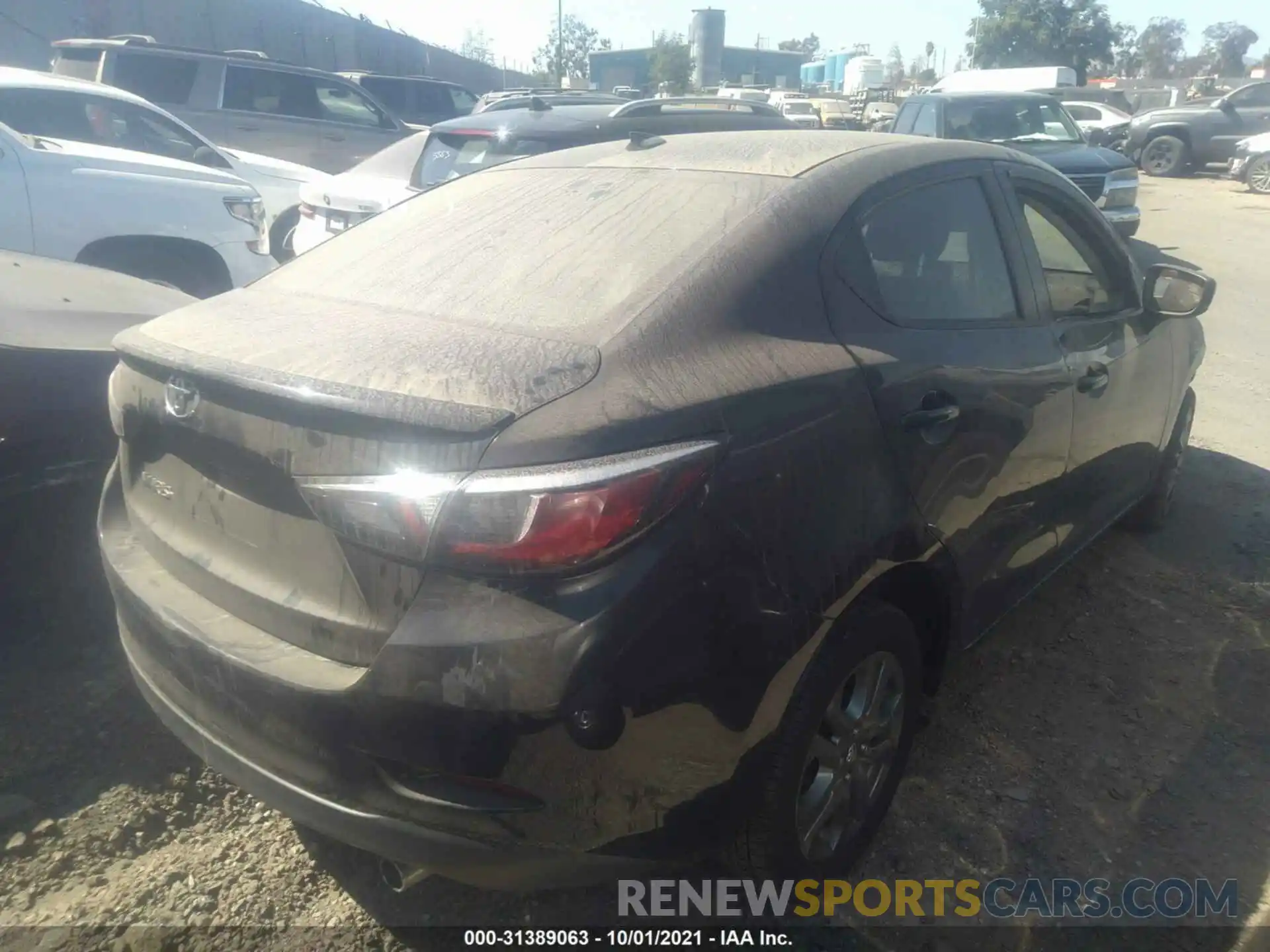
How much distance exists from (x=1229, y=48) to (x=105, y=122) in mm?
93350

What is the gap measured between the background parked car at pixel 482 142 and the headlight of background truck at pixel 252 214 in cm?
71

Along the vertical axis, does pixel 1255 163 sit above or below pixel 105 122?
below

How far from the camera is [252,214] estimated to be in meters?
6.50

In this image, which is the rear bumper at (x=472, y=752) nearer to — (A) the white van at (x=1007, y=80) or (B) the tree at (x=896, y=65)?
(A) the white van at (x=1007, y=80)

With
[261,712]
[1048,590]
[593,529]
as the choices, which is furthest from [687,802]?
[1048,590]

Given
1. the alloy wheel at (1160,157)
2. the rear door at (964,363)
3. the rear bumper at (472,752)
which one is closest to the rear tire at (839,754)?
the rear bumper at (472,752)

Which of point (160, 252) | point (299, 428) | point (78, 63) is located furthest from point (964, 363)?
point (78, 63)

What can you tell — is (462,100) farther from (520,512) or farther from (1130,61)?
(1130,61)

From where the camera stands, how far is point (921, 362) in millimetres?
2369

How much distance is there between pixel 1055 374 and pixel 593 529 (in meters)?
1.80

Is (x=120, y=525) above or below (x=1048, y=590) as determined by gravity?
above

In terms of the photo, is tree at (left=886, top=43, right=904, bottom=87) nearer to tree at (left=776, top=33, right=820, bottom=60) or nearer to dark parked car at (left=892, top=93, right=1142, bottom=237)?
tree at (left=776, top=33, right=820, bottom=60)

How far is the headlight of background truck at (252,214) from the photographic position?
20.6ft

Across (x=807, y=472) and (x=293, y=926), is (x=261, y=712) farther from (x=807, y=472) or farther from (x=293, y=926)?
(x=807, y=472)
